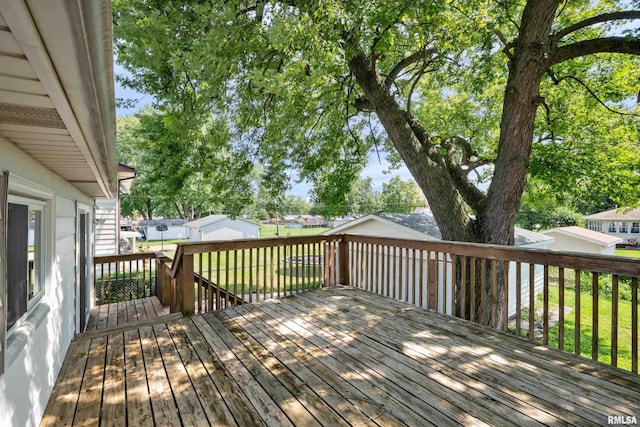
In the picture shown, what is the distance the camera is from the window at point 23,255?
68.3 inches

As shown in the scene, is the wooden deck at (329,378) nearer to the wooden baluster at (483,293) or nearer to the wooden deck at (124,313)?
the wooden baluster at (483,293)

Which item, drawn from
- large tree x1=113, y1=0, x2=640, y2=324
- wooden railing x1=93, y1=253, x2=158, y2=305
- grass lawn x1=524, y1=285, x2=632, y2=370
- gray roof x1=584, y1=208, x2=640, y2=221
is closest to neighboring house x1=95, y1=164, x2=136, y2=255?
wooden railing x1=93, y1=253, x2=158, y2=305

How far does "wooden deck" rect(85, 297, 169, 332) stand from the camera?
4684 millimetres

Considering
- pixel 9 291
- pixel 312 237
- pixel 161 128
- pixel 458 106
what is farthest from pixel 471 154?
pixel 9 291

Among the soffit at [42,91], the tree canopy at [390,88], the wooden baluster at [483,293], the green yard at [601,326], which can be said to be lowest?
the green yard at [601,326]

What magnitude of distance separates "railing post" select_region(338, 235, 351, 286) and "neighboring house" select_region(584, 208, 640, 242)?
89.6 ft

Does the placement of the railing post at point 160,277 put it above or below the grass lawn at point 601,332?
above

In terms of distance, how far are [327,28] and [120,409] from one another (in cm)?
394

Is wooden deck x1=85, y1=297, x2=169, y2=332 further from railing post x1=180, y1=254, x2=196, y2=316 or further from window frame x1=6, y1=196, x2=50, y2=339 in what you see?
window frame x1=6, y1=196, x2=50, y2=339

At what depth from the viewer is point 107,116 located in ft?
4.46

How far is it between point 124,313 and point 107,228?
516cm

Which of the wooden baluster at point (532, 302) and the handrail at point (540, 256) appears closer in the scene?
the handrail at point (540, 256)

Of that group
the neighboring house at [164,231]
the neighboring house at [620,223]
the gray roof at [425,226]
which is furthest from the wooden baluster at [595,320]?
the neighboring house at [164,231]

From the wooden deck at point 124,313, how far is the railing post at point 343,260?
3011 mm
